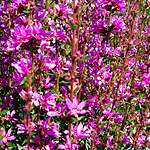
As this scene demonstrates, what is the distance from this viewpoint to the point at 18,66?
2172mm

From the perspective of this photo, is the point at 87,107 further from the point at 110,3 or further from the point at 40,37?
the point at 110,3

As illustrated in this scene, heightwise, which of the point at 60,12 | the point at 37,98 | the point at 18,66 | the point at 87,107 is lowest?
the point at 87,107

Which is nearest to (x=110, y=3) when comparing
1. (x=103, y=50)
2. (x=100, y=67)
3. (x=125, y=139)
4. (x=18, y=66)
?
(x=103, y=50)

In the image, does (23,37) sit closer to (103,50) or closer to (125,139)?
(103,50)

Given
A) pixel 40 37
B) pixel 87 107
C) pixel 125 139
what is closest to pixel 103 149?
pixel 125 139

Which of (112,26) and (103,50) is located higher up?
(112,26)

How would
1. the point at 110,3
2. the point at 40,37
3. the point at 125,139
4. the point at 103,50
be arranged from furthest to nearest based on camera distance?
the point at 125,139
the point at 103,50
the point at 110,3
the point at 40,37

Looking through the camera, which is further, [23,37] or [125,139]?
[125,139]

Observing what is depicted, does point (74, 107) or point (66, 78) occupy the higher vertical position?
point (66, 78)

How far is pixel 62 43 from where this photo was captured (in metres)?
3.16

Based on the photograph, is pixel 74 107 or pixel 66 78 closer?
pixel 66 78

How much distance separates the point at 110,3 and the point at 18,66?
1.65 meters

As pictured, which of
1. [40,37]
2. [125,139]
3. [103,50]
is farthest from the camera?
[125,139]

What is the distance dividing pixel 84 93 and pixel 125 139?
1264mm
